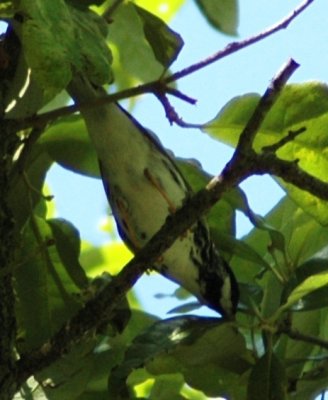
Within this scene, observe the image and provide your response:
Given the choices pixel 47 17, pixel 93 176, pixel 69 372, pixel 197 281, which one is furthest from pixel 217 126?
pixel 197 281

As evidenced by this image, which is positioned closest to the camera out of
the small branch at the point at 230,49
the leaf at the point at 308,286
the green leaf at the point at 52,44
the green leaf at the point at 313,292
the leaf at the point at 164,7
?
the green leaf at the point at 52,44

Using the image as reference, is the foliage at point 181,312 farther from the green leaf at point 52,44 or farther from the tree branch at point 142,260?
the green leaf at point 52,44

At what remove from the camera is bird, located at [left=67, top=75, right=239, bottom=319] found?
1711mm

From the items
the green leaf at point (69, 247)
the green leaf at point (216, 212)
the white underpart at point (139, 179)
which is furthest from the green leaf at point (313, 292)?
the white underpart at point (139, 179)

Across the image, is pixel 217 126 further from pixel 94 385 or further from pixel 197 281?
pixel 197 281

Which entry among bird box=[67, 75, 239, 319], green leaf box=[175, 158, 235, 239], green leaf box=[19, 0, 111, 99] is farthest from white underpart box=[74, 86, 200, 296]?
green leaf box=[19, 0, 111, 99]

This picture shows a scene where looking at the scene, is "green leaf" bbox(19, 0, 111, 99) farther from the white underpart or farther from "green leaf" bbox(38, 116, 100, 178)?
the white underpart

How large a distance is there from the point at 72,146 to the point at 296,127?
293mm

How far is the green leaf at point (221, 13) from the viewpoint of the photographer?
1438mm

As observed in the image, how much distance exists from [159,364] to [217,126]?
0.95ft

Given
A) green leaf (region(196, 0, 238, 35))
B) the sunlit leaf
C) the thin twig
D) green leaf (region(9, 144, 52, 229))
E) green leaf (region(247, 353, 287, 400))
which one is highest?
the thin twig

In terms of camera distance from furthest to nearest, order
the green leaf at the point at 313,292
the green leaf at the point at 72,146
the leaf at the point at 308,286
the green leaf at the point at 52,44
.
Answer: the green leaf at the point at 72,146, the green leaf at the point at 313,292, the leaf at the point at 308,286, the green leaf at the point at 52,44

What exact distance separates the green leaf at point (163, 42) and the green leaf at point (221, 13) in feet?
0.27

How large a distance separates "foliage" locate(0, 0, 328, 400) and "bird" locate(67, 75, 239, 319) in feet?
0.39
